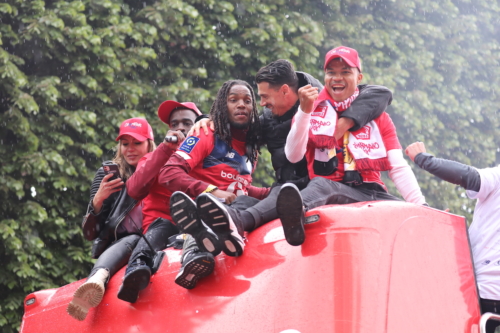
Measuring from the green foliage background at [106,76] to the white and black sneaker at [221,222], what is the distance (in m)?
5.42

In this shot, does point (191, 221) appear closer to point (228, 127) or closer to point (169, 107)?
point (228, 127)

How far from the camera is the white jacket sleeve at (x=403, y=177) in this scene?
4.29 m

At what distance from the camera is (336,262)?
333cm

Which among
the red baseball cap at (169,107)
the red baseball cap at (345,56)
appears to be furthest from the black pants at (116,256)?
the red baseball cap at (345,56)

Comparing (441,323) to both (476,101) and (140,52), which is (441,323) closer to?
(140,52)

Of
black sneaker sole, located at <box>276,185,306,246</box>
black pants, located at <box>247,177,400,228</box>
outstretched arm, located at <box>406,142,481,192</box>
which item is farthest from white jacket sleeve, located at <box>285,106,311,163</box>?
black sneaker sole, located at <box>276,185,306,246</box>

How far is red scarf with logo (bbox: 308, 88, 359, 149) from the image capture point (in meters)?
4.21

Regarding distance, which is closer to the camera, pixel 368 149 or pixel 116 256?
pixel 368 149

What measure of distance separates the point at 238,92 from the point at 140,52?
5447mm

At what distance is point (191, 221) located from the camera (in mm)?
3584

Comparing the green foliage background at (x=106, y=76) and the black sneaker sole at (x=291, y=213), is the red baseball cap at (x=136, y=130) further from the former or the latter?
the green foliage background at (x=106, y=76)

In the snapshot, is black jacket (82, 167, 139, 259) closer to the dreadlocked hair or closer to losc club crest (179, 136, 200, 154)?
losc club crest (179, 136, 200, 154)

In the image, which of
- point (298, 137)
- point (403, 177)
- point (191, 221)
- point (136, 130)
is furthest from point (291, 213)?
point (136, 130)

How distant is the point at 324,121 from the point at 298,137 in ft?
0.80
